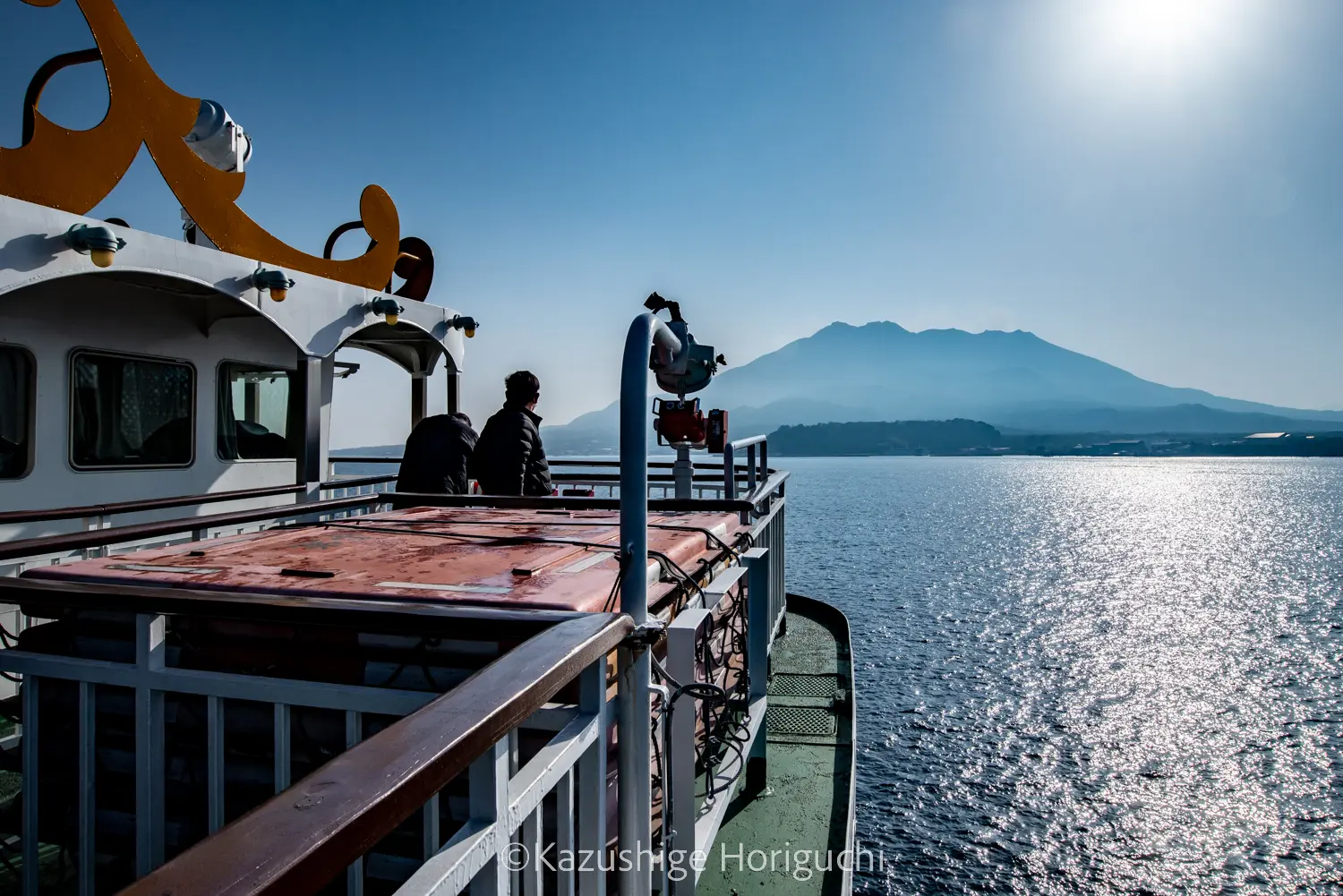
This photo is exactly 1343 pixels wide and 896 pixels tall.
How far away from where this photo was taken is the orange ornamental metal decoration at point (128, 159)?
519 cm

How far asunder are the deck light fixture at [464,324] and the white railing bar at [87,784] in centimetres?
724

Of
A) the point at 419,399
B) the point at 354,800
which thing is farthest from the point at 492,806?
the point at 419,399

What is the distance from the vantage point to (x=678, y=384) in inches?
272

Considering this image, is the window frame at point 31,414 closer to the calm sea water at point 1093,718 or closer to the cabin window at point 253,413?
the cabin window at point 253,413

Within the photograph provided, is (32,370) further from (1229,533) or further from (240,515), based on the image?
(1229,533)

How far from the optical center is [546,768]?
4.56ft

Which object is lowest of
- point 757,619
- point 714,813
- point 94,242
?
point 714,813

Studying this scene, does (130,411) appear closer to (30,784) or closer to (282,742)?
(30,784)

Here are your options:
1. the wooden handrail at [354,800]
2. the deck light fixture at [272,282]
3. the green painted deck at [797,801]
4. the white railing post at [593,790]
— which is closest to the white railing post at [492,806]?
the wooden handrail at [354,800]

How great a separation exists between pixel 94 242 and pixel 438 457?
8.51ft

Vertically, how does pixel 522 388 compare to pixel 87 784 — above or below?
above

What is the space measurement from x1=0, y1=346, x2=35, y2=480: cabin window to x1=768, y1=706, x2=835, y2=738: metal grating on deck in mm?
6147

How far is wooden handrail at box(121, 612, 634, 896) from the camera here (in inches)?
26.2

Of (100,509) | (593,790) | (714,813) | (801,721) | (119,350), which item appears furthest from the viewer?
(119,350)
